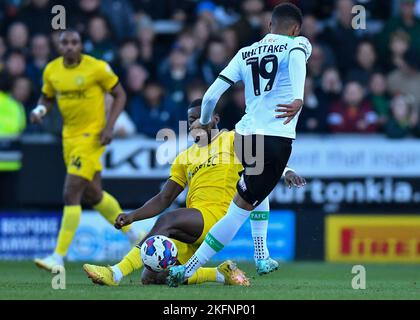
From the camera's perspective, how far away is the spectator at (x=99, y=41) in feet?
53.5

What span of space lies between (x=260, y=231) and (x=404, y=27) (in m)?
8.60

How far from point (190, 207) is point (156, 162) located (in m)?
5.71

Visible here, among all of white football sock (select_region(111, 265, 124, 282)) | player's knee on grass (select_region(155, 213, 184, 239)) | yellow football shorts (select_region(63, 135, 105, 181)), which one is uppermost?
yellow football shorts (select_region(63, 135, 105, 181))

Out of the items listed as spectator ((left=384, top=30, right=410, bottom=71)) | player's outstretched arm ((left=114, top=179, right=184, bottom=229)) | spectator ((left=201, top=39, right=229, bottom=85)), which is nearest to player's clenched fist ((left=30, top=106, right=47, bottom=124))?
player's outstretched arm ((left=114, top=179, right=184, bottom=229))

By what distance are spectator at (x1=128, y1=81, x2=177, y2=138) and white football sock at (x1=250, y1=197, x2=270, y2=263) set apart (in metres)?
6.06

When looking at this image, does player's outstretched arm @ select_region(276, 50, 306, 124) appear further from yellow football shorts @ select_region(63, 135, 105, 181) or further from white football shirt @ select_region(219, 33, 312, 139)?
yellow football shorts @ select_region(63, 135, 105, 181)

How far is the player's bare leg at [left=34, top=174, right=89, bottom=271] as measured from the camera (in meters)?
12.1

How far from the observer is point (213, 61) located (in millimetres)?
16422

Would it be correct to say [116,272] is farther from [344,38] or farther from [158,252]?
[344,38]

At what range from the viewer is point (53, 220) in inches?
601
